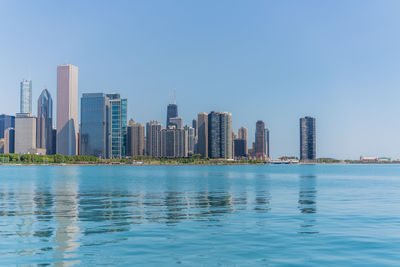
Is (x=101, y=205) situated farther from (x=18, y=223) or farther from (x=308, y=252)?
(x=308, y=252)

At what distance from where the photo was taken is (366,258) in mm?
26078

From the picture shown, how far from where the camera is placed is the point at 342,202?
60.0 m

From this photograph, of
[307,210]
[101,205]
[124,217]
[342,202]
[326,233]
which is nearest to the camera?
[326,233]

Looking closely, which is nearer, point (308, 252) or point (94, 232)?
point (308, 252)

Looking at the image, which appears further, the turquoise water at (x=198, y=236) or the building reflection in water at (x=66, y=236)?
the turquoise water at (x=198, y=236)

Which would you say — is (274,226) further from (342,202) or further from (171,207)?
(342,202)

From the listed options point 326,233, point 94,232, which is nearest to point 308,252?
point 326,233

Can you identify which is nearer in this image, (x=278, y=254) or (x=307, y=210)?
(x=278, y=254)

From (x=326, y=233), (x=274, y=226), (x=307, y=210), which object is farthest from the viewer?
(x=307, y=210)

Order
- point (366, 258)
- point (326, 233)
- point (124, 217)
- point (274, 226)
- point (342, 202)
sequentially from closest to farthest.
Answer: point (366, 258) < point (326, 233) < point (274, 226) < point (124, 217) < point (342, 202)

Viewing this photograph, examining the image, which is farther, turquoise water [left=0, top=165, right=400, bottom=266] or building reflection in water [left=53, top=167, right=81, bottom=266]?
turquoise water [left=0, top=165, right=400, bottom=266]

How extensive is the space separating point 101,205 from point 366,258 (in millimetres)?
36463

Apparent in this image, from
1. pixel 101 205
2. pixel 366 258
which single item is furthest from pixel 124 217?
pixel 366 258

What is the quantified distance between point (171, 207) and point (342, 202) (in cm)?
2443
